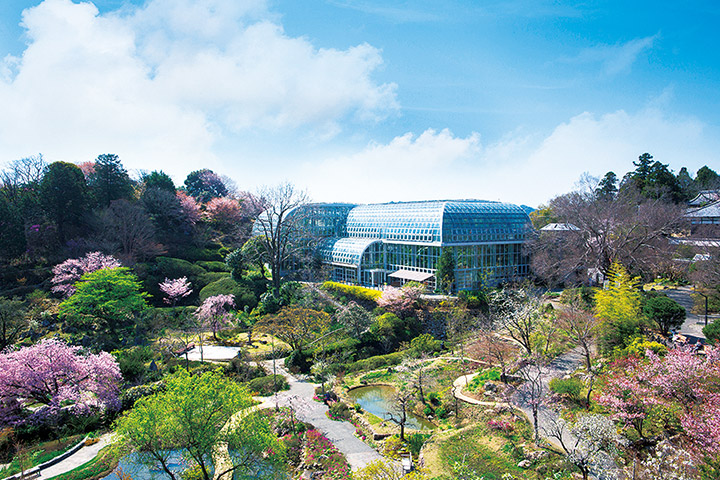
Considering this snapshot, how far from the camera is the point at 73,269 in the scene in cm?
3356

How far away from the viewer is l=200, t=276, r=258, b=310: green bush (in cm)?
3847

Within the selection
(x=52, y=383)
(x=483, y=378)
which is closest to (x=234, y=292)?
(x=52, y=383)

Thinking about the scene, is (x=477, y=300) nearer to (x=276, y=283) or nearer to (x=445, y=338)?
(x=445, y=338)

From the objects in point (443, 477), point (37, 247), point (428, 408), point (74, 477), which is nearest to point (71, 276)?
point (37, 247)

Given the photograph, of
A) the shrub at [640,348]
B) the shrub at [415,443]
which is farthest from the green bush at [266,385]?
the shrub at [640,348]

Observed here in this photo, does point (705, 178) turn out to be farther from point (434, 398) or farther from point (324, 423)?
point (324, 423)

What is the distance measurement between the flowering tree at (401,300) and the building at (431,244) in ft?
15.5

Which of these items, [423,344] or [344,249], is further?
[344,249]

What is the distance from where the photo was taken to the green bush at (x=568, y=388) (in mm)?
18469

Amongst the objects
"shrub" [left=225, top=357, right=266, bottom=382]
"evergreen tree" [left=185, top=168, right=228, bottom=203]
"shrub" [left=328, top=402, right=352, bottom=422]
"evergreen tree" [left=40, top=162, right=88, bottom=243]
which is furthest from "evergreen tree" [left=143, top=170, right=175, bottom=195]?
"shrub" [left=328, top=402, right=352, bottom=422]

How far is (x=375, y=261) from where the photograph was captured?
145ft

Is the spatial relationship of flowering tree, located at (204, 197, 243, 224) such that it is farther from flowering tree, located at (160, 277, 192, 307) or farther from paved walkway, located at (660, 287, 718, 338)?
paved walkway, located at (660, 287, 718, 338)

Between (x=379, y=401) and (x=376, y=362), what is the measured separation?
501 cm

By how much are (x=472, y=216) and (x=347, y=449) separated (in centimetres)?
2931
